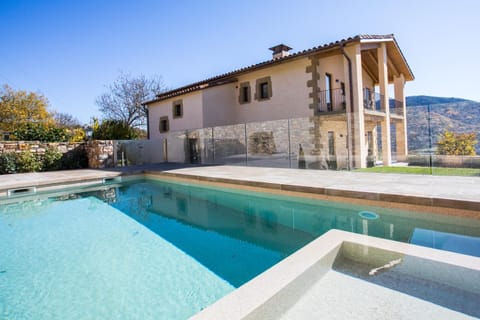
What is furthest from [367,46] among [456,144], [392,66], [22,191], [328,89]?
[22,191]

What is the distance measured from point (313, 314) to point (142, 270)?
6.57 feet

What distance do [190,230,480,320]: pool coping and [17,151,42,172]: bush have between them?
44.2 feet

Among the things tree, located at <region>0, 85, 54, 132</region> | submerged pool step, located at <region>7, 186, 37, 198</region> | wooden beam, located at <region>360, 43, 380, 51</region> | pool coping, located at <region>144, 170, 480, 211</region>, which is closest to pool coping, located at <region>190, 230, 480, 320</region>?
pool coping, located at <region>144, 170, 480, 211</region>

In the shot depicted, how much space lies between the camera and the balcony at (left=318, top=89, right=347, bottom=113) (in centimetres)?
1170

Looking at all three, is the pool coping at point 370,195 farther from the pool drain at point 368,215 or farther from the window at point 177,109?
the window at point 177,109

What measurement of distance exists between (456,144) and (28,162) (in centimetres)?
1619

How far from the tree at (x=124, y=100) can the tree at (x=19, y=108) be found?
4901 millimetres

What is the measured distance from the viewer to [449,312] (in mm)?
1780

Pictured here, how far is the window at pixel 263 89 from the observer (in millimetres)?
13320

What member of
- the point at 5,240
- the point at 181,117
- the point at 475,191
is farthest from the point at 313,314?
the point at 181,117

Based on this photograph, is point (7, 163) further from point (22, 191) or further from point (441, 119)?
point (441, 119)

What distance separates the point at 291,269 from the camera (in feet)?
6.91

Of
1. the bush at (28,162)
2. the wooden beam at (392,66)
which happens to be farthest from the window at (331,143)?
the bush at (28,162)

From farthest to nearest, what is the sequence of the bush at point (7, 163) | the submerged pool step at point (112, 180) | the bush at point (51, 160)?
the bush at point (51, 160) < the bush at point (7, 163) < the submerged pool step at point (112, 180)
